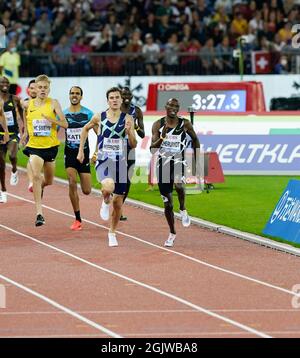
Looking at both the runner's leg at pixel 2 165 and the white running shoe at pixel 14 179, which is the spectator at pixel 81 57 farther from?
the runner's leg at pixel 2 165

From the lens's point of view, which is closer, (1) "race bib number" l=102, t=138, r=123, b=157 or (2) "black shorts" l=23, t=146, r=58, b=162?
(1) "race bib number" l=102, t=138, r=123, b=157

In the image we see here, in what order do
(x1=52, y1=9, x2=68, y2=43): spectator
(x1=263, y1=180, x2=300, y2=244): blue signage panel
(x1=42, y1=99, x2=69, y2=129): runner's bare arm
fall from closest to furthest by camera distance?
(x1=263, y1=180, x2=300, y2=244): blue signage panel → (x1=42, y1=99, x2=69, y2=129): runner's bare arm → (x1=52, y1=9, x2=68, y2=43): spectator

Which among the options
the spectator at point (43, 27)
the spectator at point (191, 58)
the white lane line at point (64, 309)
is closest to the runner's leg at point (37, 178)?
the white lane line at point (64, 309)

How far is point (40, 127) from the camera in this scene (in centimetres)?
2000

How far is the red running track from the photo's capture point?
12742mm

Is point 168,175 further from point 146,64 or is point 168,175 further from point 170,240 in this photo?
point 146,64

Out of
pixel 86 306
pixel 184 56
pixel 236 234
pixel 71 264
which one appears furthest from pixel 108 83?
pixel 86 306

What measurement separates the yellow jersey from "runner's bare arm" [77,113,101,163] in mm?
1328

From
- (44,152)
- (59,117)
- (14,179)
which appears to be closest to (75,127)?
(59,117)

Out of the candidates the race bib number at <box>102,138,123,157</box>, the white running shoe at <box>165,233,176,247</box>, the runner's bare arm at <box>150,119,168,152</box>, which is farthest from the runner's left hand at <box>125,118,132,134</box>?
the white running shoe at <box>165,233,176,247</box>

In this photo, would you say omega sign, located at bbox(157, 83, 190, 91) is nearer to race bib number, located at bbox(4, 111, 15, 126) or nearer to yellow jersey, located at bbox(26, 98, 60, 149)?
race bib number, located at bbox(4, 111, 15, 126)

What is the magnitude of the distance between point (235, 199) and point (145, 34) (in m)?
15.4
